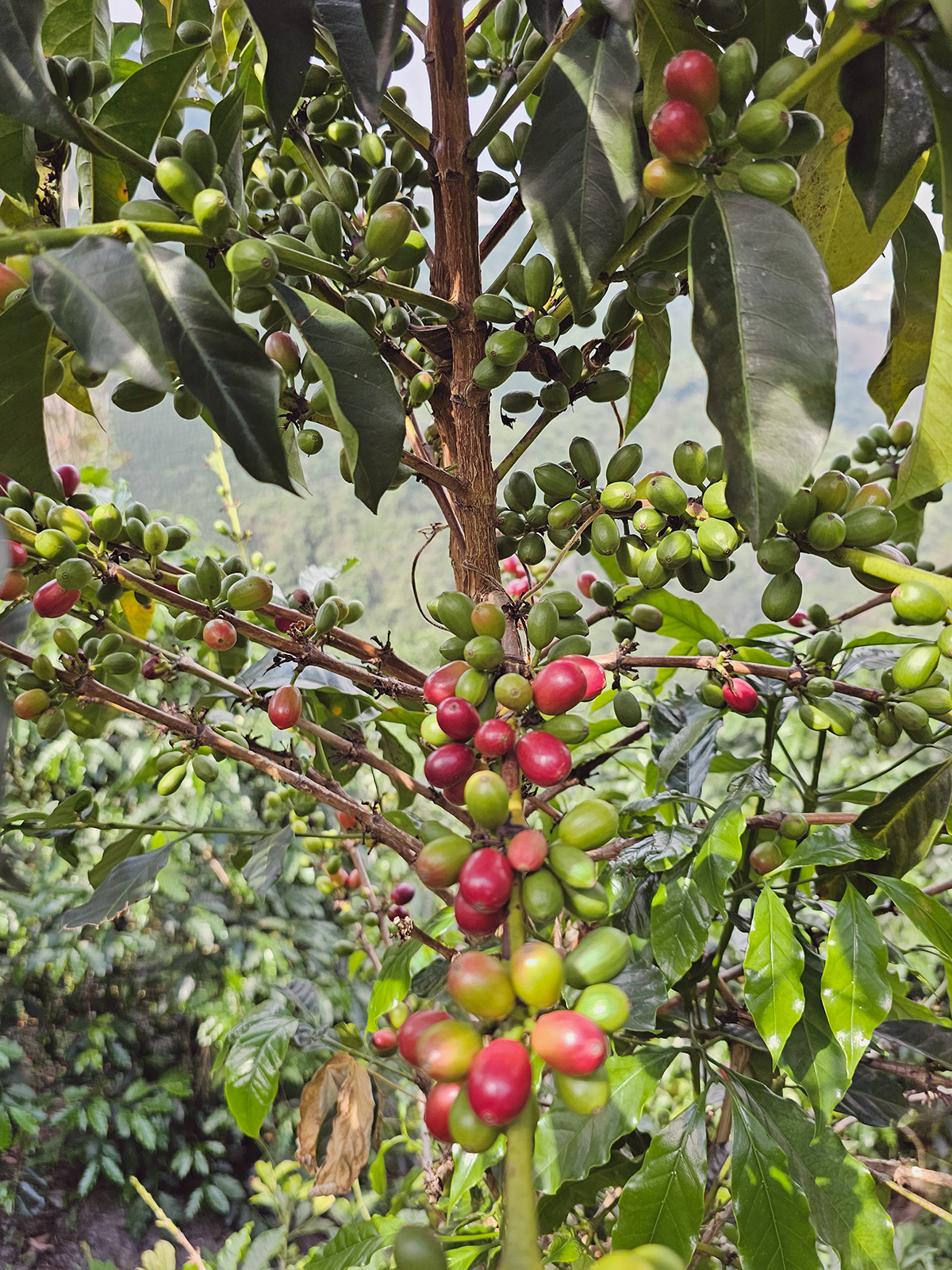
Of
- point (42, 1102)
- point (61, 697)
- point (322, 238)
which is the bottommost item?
point (42, 1102)

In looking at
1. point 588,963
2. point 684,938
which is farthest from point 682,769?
point 588,963

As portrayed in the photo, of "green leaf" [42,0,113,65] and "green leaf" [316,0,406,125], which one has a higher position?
"green leaf" [42,0,113,65]

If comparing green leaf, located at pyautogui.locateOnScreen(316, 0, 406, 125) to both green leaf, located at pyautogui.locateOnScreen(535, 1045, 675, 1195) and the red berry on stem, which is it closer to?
the red berry on stem

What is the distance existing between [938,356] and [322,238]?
25cm

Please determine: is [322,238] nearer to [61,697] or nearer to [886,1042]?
[61,697]

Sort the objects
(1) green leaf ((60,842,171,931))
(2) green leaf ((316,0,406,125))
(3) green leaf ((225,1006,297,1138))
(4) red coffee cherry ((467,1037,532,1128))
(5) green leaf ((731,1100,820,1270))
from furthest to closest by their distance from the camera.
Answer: (3) green leaf ((225,1006,297,1138)) → (1) green leaf ((60,842,171,931)) → (5) green leaf ((731,1100,820,1270)) → (2) green leaf ((316,0,406,125)) → (4) red coffee cherry ((467,1037,532,1128))

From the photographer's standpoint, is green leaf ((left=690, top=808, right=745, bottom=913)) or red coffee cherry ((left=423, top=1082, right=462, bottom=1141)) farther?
green leaf ((left=690, top=808, right=745, bottom=913))

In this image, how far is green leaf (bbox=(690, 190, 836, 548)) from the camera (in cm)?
26

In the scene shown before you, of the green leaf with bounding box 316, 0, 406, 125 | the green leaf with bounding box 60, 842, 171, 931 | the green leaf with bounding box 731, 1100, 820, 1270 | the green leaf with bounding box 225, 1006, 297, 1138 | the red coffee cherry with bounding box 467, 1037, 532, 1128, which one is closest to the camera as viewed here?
the red coffee cherry with bounding box 467, 1037, 532, 1128

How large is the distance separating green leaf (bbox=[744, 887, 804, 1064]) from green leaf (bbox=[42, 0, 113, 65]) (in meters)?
0.57

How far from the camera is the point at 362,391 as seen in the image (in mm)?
298

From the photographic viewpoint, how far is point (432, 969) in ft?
2.13

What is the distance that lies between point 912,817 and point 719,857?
104 mm

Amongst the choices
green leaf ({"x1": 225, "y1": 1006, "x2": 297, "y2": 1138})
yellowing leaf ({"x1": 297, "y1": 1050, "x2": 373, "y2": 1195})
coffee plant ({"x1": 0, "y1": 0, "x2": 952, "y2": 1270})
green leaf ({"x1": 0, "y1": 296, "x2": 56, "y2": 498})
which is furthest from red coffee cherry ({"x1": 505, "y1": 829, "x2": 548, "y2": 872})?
yellowing leaf ({"x1": 297, "y1": 1050, "x2": 373, "y2": 1195})
